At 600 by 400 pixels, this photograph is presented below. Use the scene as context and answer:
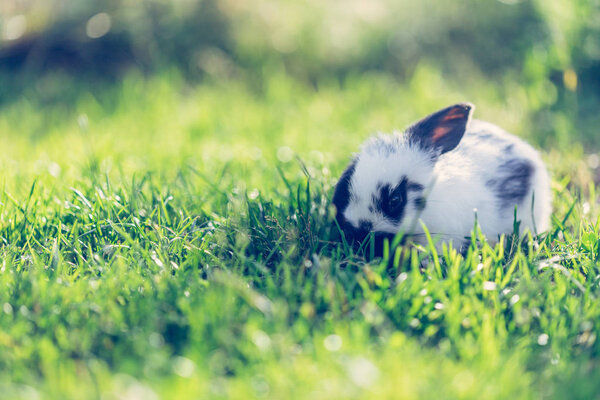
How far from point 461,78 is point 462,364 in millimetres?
5426

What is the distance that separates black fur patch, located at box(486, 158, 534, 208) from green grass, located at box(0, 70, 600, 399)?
10.4 inches

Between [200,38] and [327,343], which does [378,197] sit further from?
[200,38]

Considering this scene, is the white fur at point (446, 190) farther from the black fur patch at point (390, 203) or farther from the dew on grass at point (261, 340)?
the dew on grass at point (261, 340)

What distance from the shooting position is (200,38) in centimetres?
734

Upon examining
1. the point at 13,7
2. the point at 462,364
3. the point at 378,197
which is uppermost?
the point at 13,7

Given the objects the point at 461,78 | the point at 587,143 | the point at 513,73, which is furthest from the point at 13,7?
the point at 587,143

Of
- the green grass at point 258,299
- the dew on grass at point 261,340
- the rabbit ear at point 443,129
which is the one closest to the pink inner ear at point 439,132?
the rabbit ear at point 443,129

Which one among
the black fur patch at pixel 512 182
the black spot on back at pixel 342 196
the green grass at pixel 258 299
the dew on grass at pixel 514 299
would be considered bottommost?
the green grass at pixel 258 299

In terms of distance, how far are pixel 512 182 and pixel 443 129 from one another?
0.51 metres

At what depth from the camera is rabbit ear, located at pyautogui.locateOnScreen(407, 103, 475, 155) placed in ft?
10.9

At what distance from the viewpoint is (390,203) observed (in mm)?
3182

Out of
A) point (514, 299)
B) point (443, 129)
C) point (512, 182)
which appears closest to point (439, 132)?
point (443, 129)

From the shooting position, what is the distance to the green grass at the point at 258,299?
2166 millimetres

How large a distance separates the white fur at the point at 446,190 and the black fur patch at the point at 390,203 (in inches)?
1.1
